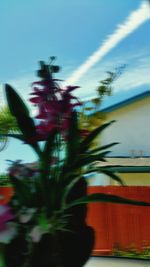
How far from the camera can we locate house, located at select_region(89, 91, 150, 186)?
2380 millimetres

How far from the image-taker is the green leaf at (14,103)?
1230 mm

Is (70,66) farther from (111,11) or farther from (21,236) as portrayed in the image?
(21,236)

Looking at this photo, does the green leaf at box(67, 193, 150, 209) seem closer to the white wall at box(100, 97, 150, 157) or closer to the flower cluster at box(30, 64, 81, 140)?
the flower cluster at box(30, 64, 81, 140)

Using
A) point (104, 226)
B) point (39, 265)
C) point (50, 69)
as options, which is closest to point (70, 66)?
point (104, 226)

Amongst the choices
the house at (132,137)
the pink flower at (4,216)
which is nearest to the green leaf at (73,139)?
the pink flower at (4,216)

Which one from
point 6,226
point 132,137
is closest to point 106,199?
point 6,226

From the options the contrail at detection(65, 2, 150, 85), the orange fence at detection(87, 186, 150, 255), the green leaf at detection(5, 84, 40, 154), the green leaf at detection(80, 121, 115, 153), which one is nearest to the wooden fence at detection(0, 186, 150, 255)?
the orange fence at detection(87, 186, 150, 255)

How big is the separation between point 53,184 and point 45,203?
6 centimetres

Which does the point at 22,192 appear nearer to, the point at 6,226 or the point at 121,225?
the point at 6,226

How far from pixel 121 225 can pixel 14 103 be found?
58.4 inches

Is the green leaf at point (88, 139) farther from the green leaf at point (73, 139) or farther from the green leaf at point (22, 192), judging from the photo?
the green leaf at point (22, 192)

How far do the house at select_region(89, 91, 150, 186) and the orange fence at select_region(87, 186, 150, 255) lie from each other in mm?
104

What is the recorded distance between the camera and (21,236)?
43.1 inches

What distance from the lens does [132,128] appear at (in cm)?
290
